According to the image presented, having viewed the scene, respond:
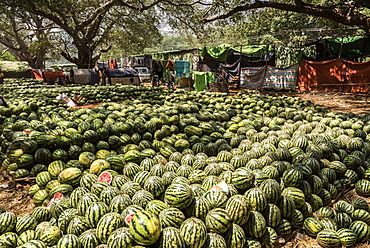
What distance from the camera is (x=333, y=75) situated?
1669 centimetres

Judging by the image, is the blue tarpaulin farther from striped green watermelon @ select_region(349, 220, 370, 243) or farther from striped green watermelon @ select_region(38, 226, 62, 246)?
striped green watermelon @ select_region(349, 220, 370, 243)

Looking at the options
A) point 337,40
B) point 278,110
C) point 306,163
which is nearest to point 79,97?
point 278,110

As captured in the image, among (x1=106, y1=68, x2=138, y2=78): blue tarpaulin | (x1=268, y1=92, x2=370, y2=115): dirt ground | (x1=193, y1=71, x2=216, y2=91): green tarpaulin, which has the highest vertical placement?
(x1=106, y1=68, x2=138, y2=78): blue tarpaulin

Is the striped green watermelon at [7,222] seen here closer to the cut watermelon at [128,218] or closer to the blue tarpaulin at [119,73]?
the cut watermelon at [128,218]

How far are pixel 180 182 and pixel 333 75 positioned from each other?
17408 mm

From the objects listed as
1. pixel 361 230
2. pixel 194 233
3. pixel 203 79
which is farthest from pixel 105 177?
pixel 203 79

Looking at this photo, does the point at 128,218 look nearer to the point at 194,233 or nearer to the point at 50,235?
the point at 194,233

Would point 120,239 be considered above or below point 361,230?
above

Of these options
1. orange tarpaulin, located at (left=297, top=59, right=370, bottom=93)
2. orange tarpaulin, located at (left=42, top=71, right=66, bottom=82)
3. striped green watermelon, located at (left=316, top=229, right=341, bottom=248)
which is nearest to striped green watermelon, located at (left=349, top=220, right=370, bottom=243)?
striped green watermelon, located at (left=316, top=229, right=341, bottom=248)

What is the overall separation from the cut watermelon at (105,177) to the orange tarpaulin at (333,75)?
1486 cm

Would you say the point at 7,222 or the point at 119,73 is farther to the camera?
the point at 119,73

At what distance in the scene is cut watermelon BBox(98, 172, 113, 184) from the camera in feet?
12.3

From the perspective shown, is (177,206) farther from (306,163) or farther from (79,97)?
(79,97)

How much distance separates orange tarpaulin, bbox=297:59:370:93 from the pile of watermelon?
36.5 feet
